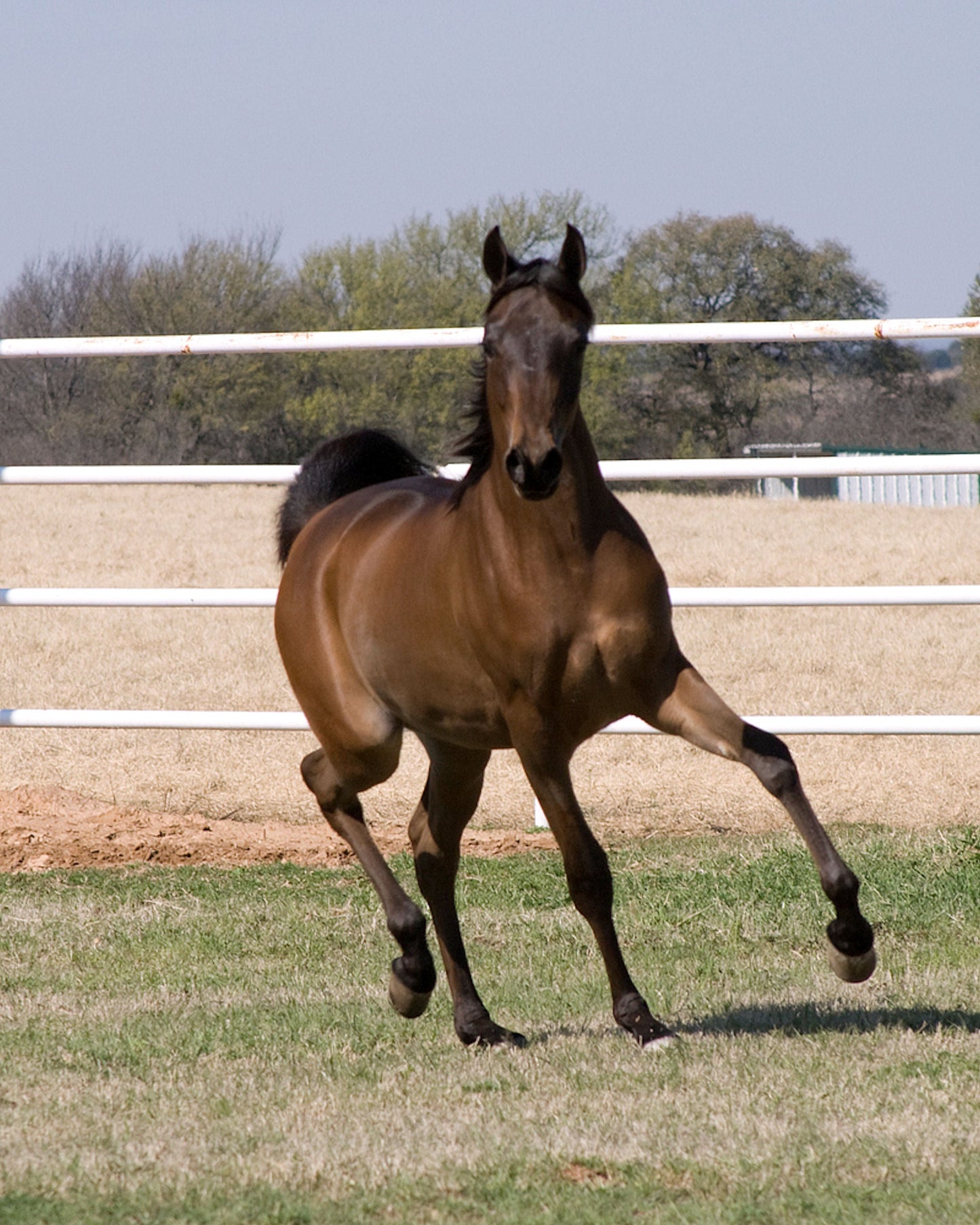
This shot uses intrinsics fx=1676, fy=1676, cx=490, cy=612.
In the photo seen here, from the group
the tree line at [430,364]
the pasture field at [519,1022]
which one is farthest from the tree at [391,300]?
the pasture field at [519,1022]

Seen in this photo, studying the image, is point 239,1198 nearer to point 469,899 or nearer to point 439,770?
point 439,770

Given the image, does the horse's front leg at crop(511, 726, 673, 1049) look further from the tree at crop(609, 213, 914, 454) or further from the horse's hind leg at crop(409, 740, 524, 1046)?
the tree at crop(609, 213, 914, 454)

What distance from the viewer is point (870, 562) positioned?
898 inches

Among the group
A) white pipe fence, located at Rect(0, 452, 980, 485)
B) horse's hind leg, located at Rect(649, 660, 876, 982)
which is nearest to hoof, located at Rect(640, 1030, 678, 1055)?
horse's hind leg, located at Rect(649, 660, 876, 982)

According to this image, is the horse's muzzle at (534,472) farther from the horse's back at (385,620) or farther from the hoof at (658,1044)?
the hoof at (658,1044)

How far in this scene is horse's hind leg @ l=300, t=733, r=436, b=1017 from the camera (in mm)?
4625

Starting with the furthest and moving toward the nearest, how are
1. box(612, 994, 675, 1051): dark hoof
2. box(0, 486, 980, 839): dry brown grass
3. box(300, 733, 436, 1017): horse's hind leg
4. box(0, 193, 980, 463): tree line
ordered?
box(0, 193, 980, 463): tree line
box(0, 486, 980, 839): dry brown grass
box(300, 733, 436, 1017): horse's hind leg
box(612, 994, 675, 1051): dark hoof

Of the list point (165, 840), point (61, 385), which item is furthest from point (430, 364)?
point (165, 840)

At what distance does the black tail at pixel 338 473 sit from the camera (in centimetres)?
Result: 574

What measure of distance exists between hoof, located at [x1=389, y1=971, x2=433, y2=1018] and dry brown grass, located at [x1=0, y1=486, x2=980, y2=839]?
8.87ft

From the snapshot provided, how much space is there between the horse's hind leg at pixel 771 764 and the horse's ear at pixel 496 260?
44.1 inches

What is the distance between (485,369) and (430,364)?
2363cm

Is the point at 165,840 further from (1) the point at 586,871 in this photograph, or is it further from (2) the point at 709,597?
(1) the point at 586,871

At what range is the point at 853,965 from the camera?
421cm
